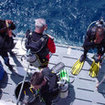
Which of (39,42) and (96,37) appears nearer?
(39,42)

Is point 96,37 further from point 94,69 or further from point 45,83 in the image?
point 45,83

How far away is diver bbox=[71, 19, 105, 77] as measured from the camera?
15.6 ft

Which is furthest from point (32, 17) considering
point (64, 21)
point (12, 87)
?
point (12, 87)

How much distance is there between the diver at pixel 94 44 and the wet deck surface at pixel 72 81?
0.47 ft

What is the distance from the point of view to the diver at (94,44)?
4.75m

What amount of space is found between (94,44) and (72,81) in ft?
4.51

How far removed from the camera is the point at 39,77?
12.6 feet

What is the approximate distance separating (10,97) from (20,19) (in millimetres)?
4443

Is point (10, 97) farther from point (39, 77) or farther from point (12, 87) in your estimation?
point (39, 77)

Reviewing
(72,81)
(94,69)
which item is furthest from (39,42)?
(94,69)

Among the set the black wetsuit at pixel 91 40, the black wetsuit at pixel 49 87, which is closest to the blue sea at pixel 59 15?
the black wetsuit at pixel 91 40

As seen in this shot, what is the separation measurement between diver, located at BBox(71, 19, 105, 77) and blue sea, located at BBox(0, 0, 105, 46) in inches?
83.4

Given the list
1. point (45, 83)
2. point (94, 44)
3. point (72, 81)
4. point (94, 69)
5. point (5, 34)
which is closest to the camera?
point (45, 83)

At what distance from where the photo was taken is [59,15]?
864cm
